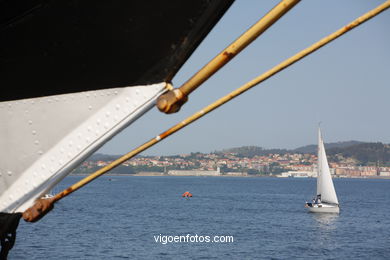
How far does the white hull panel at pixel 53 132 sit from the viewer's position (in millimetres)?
4832

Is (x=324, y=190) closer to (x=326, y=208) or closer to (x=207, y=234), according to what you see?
(x=326, y=208)

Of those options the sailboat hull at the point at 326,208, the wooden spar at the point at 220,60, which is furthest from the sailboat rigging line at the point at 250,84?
the sailboat hull at the point at 326,208

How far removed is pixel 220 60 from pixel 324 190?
8891 centimetres

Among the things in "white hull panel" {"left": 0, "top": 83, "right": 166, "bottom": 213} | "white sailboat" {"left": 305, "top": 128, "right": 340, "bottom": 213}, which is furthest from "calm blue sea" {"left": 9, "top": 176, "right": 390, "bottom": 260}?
"white hull panel" {"left": 0, "top": 83, "right": 166, "bottom": 213}

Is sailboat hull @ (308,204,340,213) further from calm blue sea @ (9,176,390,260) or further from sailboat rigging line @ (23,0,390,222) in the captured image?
sailboat rigging line @ (23,0,390,222)

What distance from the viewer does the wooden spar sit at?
409 cm

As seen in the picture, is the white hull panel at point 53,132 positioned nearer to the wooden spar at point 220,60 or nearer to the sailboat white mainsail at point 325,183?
the wooden spar at point 220,60

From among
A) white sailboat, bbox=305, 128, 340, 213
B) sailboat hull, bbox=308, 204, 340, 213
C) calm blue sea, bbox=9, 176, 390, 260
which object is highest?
white sailboat, bbox=305, 128, 340, 213

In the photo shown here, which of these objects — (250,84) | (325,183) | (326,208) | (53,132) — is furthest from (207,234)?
(250,84)

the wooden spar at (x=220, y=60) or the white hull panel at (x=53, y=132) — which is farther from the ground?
the wooden spar at (x=220, y=60)

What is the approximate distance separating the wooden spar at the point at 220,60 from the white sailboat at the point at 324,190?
280ft

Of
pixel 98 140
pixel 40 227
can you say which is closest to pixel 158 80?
pixel 98 140

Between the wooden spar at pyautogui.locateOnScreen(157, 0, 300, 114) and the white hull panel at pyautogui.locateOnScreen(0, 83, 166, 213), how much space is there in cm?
15

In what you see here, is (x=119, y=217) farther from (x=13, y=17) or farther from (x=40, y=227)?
(x=13, y=17)
